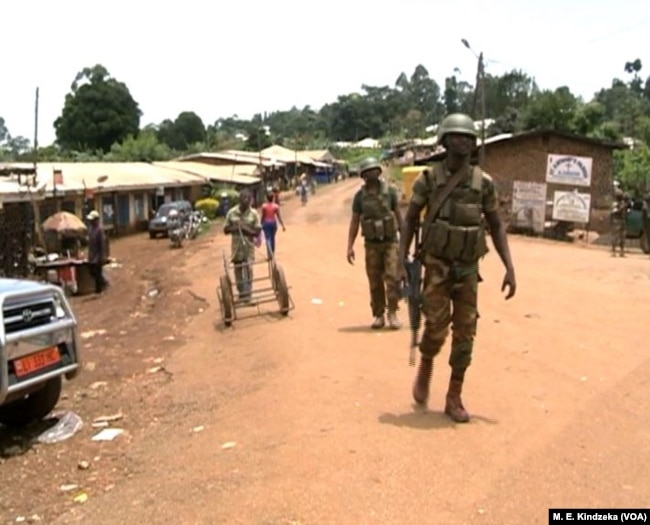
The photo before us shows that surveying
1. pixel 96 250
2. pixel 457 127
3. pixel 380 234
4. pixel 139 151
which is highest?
pixel 139 151

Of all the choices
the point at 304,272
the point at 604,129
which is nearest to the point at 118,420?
the point at 304,272

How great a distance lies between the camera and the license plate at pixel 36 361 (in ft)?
20.7

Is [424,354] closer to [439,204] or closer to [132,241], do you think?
[439,204]

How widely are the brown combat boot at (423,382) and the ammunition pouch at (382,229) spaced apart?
3442mm

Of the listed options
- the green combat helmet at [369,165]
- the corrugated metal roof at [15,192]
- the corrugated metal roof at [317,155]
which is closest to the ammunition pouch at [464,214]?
the green combat helmet at [369,165]

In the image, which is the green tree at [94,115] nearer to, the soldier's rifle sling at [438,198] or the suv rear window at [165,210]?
the suv rear window at [165,210]

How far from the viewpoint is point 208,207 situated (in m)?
41.8

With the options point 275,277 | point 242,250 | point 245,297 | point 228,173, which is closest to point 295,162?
point 228,173

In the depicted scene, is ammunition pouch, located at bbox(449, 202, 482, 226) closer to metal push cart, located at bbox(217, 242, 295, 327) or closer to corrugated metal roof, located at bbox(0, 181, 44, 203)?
metal push cart, located at bbox(217, 242, 295, 327)

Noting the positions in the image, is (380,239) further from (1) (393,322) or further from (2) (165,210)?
(2) (165,210)

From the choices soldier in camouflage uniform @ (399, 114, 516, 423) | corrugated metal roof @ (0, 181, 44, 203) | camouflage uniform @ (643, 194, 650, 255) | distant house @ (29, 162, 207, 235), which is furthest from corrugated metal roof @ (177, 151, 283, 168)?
soldier in camouflage uniform @ (399, 114, 516, 423)

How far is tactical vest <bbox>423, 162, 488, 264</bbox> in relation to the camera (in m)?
5.40

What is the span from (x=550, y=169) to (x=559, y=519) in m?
24.6

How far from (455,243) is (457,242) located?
1 centimetres
